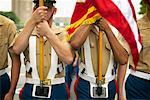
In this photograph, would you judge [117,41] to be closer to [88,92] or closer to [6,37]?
[88,92]

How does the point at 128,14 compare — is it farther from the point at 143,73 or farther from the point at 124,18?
the point at 143,73

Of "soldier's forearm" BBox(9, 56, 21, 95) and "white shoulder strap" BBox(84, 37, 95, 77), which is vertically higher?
"white shoulder strap" BBox(84, 37, 95, 77)

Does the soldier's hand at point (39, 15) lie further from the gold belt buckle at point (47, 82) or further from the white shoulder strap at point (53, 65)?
the gold belt buckle at point (47, 82)

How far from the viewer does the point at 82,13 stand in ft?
10.8

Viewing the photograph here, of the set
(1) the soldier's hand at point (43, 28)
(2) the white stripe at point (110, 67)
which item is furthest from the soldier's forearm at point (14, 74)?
(2) the white stripe at point (110, 67)

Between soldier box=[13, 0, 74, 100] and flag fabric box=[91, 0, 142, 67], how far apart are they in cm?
39

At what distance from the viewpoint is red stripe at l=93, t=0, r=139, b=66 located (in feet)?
10.3

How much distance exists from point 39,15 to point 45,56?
372 mm

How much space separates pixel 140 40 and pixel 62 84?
0.76m

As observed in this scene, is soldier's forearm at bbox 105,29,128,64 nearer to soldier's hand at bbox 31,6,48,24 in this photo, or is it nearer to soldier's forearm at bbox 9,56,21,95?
soldier's hand at bbox 31,6,48,24

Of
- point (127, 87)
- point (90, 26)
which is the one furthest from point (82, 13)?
point (127, 87)

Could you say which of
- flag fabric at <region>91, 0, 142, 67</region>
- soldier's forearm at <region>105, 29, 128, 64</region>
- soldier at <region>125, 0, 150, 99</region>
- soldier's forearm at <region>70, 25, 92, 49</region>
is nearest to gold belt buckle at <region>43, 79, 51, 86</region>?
soldier's forearm at <region>70, 25, 92, 49</region>

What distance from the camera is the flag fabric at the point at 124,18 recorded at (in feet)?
10.4

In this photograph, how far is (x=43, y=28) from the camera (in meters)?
3.10
